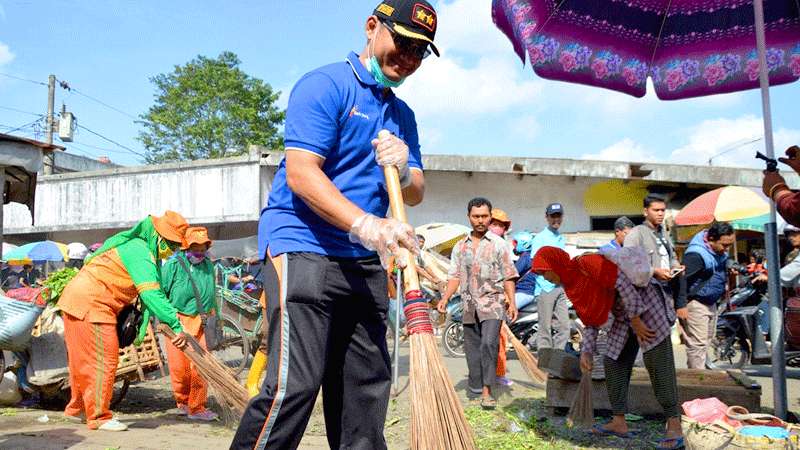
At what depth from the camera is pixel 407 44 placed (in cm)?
246

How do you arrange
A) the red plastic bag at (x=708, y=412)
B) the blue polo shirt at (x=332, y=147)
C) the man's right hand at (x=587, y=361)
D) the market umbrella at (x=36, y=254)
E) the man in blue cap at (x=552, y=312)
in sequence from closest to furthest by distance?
the blue polo shirt at (x=332, y=147)
the red plastic bag at (x=708, y=412)
the man's right hand at (x=587, y=361)
the man in blue cap at (x=552, y=312)
the market umbrella at (x=36, y=254)

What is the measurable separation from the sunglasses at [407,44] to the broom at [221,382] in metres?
3.49

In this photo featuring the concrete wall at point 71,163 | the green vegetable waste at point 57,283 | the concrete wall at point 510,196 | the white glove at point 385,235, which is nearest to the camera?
the white glove at point 385,235

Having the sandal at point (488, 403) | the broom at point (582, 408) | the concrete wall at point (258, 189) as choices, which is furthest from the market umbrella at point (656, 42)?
the concrete wall at point (258, 189)

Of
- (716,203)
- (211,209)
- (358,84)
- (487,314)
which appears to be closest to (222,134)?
(211,209)

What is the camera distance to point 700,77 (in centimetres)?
515

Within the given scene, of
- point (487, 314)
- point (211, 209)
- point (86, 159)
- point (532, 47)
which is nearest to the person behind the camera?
point (532, 47)

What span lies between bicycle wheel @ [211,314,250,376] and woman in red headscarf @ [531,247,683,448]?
201 inches

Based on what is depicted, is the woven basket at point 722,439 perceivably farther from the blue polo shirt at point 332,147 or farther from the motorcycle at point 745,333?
the motorcycle at point 745,333

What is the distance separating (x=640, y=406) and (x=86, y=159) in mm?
29763

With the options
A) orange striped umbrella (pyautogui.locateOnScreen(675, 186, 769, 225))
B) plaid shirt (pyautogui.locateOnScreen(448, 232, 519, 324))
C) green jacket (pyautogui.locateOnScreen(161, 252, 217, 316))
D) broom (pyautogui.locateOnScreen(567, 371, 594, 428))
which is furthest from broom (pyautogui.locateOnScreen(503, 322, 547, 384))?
orange striped umbrella (pyautogui.locateOnScreen(675, 186, 769, 225))

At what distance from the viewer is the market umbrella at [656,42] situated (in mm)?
4918

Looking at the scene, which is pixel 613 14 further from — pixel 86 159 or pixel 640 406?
pixel 86 159

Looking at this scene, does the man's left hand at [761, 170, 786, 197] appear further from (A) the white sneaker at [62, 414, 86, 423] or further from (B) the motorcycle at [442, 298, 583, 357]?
(B) the motorcycle at [442, 298, 583, 357]
